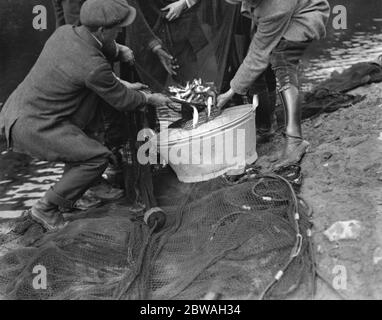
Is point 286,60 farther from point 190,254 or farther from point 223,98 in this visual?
point 190,254

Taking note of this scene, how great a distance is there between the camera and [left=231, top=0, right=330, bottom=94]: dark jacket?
438 cm

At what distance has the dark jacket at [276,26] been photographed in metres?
4.38

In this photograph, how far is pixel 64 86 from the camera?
13.3ft

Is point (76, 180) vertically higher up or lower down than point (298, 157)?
higher up

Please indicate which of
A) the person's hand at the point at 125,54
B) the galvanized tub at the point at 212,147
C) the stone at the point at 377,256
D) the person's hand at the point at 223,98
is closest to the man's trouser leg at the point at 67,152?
the galvanized tub at the point at 212,147

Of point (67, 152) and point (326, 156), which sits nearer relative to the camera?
point (67, 152)

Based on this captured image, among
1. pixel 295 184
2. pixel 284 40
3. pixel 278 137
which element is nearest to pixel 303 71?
pixel 278 137

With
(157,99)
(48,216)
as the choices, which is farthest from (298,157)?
(48,216)

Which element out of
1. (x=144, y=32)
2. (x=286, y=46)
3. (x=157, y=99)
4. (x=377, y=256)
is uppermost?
(x=144, y=32)

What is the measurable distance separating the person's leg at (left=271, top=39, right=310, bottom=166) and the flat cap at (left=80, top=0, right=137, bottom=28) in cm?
139

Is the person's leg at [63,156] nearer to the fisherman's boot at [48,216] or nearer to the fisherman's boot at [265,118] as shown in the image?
the fisherman's boot at [48,216]

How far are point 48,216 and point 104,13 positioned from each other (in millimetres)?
1700

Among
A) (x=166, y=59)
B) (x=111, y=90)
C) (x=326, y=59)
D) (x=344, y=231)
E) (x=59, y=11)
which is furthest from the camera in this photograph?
(x=326, y=59)
